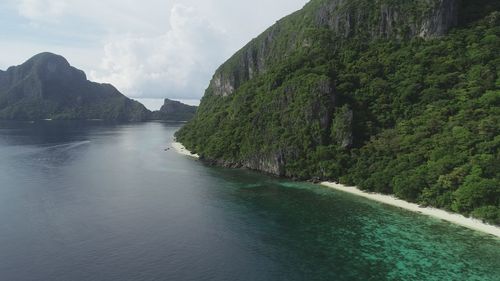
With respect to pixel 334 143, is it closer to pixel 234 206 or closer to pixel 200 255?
pixel 234 206

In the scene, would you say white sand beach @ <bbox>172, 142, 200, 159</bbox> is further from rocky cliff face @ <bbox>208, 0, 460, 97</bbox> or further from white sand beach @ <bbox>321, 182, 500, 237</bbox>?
white sand beach @ <bbox>321, 182, 500, 237</bbox>

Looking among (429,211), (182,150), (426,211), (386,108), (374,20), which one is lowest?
(426,211)

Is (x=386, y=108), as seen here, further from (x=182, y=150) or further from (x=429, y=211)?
(x=182, y=150)

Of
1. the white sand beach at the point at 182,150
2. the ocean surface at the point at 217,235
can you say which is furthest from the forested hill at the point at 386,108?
the ocean surface at the point at 217,235

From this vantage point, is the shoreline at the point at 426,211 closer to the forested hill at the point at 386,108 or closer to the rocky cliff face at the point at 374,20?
the forested hill at the point at 386,108

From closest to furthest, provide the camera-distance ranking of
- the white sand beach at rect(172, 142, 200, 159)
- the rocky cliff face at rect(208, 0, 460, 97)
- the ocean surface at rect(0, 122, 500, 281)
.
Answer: the ocean surface at rect(0, 122, 500, 281) < the rocky cliff face at rect(208, 0, 460, 97) < the white sand beach at rect(172, 142, 200, 159)

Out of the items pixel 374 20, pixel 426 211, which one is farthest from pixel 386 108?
pixel 374 20

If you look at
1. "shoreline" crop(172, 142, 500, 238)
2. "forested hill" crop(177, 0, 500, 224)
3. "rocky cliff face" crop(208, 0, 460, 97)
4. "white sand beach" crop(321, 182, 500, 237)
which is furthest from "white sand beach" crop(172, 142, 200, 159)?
"white sand beach" crop(321, 182, 500, 237)
